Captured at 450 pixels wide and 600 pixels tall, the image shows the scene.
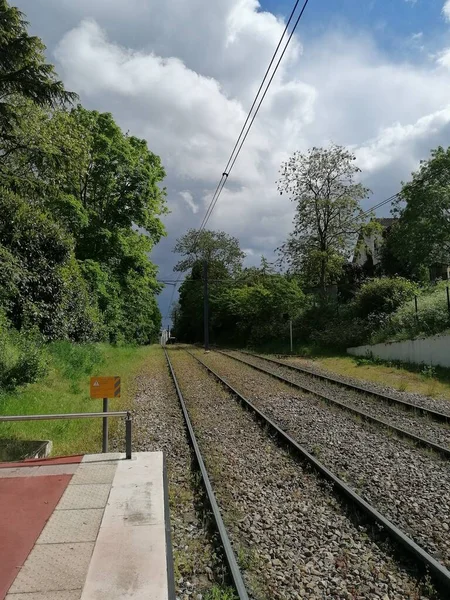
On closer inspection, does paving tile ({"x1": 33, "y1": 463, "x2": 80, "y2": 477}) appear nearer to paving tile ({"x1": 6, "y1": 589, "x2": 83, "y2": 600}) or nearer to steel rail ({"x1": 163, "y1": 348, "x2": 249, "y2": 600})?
steel rail ({"x1": 163, "y1": 348, "x2": 249, "y2": 600})

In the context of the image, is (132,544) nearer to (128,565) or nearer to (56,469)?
(128,565)

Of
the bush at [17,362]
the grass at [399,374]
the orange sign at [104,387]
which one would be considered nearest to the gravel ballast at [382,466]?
the orange sign at [104,387]

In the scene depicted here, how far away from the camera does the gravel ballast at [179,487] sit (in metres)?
3.81

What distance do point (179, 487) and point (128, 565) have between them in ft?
8.47

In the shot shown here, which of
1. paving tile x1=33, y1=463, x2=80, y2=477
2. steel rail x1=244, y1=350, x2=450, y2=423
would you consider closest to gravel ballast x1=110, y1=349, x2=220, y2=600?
paving tile x1=33, y1=463, x2=80, y2=477

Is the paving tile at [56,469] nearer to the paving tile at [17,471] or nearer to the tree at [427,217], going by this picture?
the paving tile at [17,471]

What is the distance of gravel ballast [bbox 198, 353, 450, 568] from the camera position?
15.4ft

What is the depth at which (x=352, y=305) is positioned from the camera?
26.7 metres

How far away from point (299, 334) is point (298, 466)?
79.2ft

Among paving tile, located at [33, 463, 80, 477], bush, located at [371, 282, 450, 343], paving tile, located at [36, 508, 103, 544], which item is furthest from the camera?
bush, located at [371, 282, 450, 343]

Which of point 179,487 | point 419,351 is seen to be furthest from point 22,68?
point 419,351

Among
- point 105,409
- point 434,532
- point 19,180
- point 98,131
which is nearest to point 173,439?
point 105,409

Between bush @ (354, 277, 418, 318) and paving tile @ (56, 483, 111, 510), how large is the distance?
20233 millimetres

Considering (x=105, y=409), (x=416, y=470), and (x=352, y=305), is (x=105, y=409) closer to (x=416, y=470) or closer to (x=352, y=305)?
(x=416, y=470)
